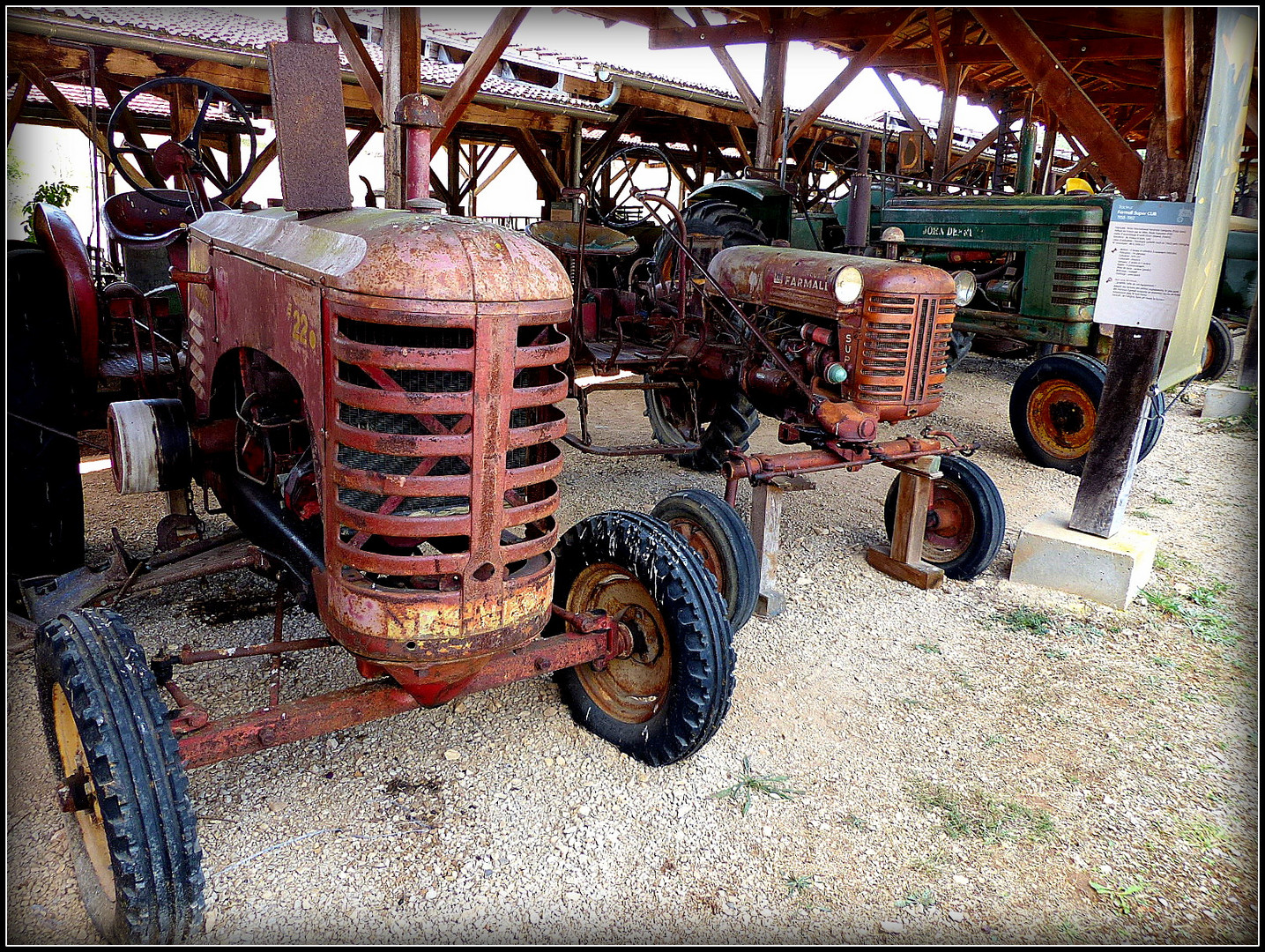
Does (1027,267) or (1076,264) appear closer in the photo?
(1076,264)

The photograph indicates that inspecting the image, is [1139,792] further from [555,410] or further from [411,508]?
[411,508]

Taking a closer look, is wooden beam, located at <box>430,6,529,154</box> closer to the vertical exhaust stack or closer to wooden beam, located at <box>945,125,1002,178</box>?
the vertical exhaust stack

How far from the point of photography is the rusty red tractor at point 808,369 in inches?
146

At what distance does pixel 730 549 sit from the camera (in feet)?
10.8

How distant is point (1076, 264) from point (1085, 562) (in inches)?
111

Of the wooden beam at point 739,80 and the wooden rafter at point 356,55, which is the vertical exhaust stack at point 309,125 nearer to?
the wooden rafter at point 356,55

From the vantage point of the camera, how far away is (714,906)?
2.09 meters

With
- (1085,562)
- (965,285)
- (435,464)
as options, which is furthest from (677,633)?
(965,285)

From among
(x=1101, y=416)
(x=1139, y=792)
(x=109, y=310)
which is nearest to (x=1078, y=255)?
(x=1101, y=416)

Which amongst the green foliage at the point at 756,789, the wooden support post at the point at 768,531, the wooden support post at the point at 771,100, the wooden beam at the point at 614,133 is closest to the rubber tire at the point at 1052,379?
the wooden support post at the point at 768,531

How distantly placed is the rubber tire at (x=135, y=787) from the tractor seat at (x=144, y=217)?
216 centimetres

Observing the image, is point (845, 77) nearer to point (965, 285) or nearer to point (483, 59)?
point (965, 285)

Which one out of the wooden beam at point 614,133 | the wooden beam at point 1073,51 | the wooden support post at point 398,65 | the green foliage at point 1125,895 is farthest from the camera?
the wooden beam at point 614,133

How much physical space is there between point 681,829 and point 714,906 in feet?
0.93
